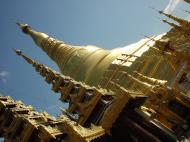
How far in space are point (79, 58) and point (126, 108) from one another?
49.8ft

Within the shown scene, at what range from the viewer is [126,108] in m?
18.4

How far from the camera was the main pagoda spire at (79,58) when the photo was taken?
2989 centimetres

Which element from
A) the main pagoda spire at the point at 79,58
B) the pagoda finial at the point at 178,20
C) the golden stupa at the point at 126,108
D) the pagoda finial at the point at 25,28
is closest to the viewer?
the golden stupa at the point at 126,108

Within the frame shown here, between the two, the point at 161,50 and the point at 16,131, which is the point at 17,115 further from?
the point at 161,50

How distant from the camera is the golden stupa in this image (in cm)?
1652

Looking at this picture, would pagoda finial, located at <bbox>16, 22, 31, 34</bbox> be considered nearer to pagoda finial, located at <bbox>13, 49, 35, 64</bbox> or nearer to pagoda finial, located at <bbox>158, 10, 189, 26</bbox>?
pagoda finial, located at <bbox>13, 49, 35, 64</bbox>

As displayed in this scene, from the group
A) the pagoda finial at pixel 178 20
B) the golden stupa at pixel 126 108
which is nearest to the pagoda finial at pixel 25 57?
the golden stupa at pixel 126 108

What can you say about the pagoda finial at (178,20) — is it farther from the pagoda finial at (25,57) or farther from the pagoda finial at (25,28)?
the pagoda finial at (25,28)

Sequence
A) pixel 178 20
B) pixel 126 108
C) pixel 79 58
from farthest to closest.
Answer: pixel 79 58 < pixel 178 20 < pixel 126 108

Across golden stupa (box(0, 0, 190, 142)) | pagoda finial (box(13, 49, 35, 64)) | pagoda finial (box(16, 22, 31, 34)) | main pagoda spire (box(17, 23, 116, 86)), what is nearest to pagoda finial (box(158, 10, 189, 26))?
golden stupa (box(0, 0, 190, 142))

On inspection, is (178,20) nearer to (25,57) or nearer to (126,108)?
(126,108)

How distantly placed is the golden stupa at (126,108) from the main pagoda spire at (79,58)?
3.61 metres

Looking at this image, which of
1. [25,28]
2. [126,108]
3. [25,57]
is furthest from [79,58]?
[126,108]

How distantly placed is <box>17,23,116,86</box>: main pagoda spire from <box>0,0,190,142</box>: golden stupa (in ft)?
11.9
